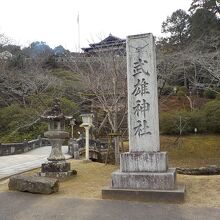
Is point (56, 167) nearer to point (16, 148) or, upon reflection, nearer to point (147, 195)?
point (147, 195)

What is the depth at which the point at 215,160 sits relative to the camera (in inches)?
920

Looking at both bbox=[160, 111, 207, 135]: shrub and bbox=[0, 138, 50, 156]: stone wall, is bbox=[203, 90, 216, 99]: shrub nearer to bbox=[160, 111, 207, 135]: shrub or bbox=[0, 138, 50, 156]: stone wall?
bbox=[160, 111, 207, 135]: shrub

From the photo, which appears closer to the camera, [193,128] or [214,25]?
[193,128]

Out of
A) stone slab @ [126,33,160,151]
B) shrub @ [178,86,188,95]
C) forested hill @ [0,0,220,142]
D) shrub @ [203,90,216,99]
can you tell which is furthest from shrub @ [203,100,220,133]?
stone slab @ [126,33,160,151]

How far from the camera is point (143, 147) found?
8.08 meters

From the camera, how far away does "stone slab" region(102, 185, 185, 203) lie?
7219mm

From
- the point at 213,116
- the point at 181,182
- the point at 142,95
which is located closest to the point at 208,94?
the point at 213,116

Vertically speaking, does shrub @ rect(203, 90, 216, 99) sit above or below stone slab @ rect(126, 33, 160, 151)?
above

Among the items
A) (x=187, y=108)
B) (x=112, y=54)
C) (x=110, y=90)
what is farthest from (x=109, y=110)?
(x=187, y=108)

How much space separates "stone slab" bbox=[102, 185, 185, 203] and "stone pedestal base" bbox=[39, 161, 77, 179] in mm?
3266

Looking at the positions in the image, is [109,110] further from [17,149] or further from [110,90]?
[17,149]

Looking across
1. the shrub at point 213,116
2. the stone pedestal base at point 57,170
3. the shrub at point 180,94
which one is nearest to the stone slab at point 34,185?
the stone pedestal base at point 57,170

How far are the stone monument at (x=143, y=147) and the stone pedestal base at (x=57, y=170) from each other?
3117 millimetres

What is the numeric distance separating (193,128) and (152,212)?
24325 millimetres
